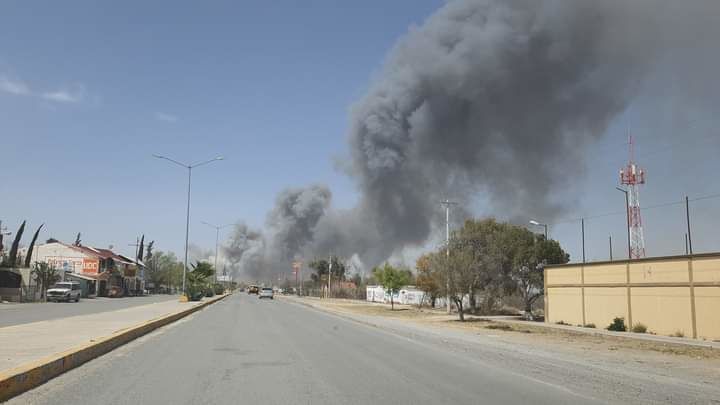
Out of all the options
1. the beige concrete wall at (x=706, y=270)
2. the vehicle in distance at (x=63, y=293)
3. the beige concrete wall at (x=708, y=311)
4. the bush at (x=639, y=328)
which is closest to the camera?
the beige concrete wall at (x=708, y=311)

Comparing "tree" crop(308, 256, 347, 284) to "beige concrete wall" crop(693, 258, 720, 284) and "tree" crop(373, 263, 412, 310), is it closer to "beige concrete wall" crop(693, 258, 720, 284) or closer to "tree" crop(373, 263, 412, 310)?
"tree" crop(373, 263, 412, 310)

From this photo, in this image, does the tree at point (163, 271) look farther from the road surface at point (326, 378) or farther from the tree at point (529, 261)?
the road surface at point (326, 378)

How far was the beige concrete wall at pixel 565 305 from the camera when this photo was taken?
3525cm

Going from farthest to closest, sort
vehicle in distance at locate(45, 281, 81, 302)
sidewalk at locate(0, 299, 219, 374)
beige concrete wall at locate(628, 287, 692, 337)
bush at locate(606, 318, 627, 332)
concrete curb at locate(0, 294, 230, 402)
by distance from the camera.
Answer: vehicle in distance at locate(45, 281, 81, 302)
bush at locate(606, 318, 627, 332)
beige concrete wall at locate(628, 287, 692, 337)
sidewalk at locate(0, 299, 219, 374)
concrete curb at locate(0, 294, 230, 402)

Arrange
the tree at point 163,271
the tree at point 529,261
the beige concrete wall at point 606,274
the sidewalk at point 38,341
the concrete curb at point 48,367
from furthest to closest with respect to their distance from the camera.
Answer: the tree at point 163,271 < the tree at point 529,261 < the beige concrete wall at point 606,274 < the sidewalk at point 38,341 < the concrete curb at point 48,367

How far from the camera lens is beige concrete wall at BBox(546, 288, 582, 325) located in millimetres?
35250

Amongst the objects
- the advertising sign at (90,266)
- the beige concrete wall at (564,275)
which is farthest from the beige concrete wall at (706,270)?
the advertising sign at (90,266)

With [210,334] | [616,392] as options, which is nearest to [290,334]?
[210,334]

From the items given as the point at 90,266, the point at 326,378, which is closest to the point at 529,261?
the point at 326,378

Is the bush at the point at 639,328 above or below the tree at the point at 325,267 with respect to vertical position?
below

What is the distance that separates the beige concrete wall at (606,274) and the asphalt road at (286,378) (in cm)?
1856

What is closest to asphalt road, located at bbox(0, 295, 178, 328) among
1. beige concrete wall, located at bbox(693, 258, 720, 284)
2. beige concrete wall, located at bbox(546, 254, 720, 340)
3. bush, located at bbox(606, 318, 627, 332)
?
bush, located at bbox(606, 318, 627, 332)

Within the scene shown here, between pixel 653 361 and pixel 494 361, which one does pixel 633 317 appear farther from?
pixel 494 361

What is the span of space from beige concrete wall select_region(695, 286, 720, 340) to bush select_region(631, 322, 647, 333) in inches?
138
